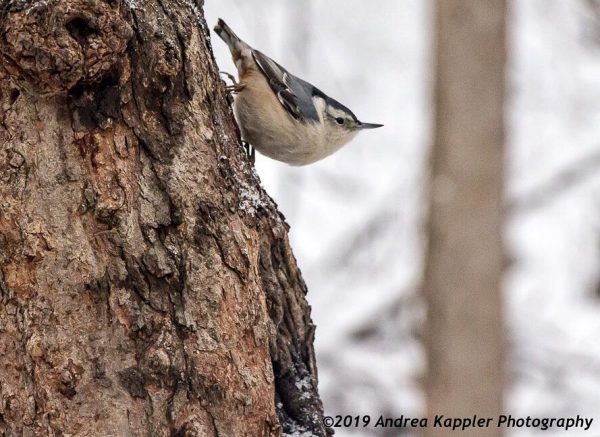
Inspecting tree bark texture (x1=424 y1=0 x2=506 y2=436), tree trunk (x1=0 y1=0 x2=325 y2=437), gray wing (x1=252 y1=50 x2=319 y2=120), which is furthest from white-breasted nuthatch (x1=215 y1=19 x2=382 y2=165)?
tree trunk (x1=0 y1=0 x2=325 y2=437)

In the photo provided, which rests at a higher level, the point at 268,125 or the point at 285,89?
the point at 285,89

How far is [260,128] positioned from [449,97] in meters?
1.24

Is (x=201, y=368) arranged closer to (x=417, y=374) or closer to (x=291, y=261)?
(x=291, y=261)

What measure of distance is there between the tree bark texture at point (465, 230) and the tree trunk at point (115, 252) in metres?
2.34

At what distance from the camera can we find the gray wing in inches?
123

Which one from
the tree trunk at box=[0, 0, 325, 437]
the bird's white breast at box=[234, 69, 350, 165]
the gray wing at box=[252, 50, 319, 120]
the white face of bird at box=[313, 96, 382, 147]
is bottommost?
the tree trunk at box=[0, 0, 325, 437]

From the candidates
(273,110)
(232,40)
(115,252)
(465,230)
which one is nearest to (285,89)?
(273,110)

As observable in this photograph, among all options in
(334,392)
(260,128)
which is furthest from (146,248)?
(334,392)

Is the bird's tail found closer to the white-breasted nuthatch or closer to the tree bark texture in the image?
the white-breasted nuthatch

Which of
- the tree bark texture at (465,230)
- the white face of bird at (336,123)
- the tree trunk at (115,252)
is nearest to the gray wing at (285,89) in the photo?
the white face of bird at (336,123)

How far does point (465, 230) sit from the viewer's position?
402 cm

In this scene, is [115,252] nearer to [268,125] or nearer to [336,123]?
[268,125]

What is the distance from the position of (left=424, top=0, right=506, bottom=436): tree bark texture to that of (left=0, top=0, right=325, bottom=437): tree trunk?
2.34 meters

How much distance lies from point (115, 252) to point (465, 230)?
2.57m
